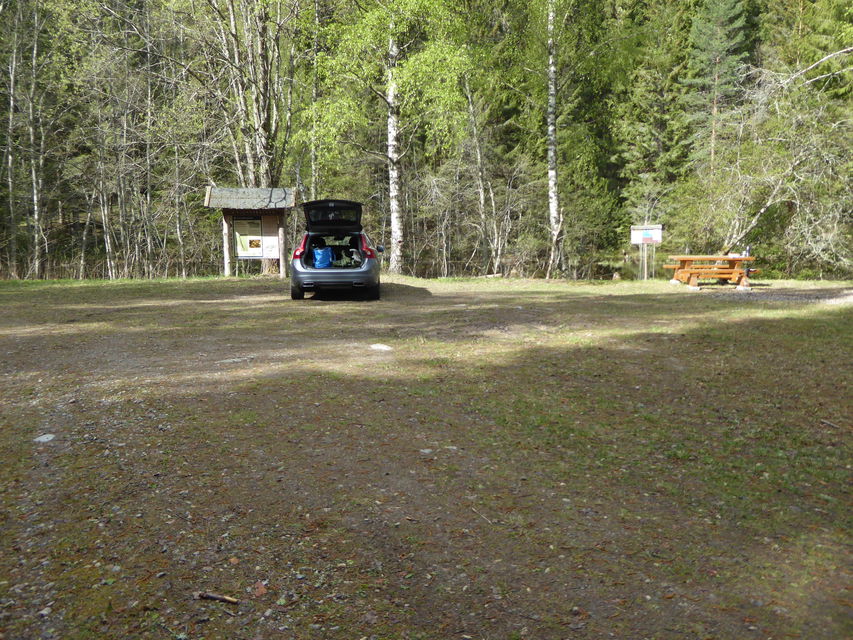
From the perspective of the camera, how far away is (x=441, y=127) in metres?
19.3

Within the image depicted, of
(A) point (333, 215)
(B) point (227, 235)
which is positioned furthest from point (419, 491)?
(B) point (227, 235)

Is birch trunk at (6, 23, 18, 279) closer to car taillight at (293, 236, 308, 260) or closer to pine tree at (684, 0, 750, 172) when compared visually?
car taillight at (293, 236, 308, 260)

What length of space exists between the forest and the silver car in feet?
20.5

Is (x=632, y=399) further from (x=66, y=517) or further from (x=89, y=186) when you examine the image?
(x=89, y=186)

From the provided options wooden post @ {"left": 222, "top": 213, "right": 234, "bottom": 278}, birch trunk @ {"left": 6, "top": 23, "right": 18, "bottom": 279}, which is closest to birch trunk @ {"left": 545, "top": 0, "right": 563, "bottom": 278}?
wooden post @ {"left": 222, "top": 213, "right": 234, "bottom": 278}

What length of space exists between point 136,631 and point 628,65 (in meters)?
23.9

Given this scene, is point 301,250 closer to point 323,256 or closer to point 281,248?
point 323,256

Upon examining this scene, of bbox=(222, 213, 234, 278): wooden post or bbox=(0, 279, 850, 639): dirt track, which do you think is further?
bbox=(222, 213, 234, 278): wooden post

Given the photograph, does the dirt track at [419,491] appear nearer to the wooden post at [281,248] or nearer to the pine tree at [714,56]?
the wooden post at [281,248]

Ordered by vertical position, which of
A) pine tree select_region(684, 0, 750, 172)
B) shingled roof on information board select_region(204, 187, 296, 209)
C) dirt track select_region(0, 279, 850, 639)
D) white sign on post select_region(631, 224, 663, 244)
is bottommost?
dirt track select_region(0, 279, 850, 639)

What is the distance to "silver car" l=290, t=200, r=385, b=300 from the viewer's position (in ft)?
42.1

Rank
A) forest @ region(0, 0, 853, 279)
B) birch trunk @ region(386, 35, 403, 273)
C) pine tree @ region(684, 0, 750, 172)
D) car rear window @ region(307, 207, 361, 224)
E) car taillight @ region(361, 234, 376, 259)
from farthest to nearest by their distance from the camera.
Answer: pine tree @ region(684, 0, 750, 172) → forest @ region(0, 0, 853, 279) → birch trunk @ region(386, 35, 403, 273) → car rear window @ region(307, 207, 361, 224) → car taillight @ region(361, 234, 376, 259)

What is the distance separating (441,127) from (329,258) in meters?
7.31

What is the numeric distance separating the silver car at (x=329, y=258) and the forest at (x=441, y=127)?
20.5 feet
